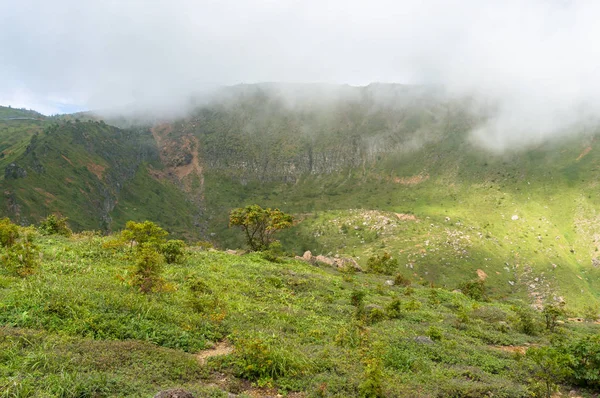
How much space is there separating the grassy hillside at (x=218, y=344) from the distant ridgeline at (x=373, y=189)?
2154 inches

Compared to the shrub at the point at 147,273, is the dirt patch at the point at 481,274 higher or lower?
lower

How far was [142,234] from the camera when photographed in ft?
71.1

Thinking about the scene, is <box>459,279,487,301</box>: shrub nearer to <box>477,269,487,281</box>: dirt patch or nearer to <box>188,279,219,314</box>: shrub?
<box>188,279,219,314</box>: shrub

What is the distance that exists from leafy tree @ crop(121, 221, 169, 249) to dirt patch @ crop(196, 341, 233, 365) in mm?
11921

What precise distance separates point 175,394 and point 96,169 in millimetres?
153899

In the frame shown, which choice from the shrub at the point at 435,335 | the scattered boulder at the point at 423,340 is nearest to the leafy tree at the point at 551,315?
the shrub at the point at 435,335

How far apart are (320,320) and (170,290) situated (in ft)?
22.3

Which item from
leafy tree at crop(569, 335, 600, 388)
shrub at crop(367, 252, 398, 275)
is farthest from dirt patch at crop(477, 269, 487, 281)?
leafy tree at crop(569, 335, 600, 388)

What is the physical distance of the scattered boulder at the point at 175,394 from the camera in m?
6.56

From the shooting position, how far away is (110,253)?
19.9 m

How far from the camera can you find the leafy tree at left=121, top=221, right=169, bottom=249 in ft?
68.7

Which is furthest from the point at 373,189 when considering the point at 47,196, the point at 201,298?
the point at 201,298

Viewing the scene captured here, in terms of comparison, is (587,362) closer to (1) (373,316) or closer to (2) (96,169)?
(1) (373,316)

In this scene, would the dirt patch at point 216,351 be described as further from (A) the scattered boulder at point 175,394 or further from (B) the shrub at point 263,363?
(A) the scattered boulder at point 175,394
